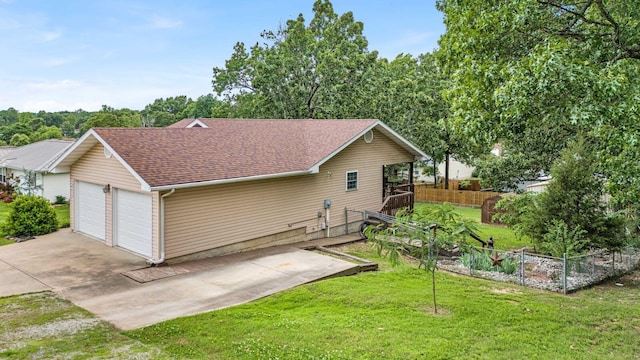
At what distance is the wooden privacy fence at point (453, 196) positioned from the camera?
32.3 meters

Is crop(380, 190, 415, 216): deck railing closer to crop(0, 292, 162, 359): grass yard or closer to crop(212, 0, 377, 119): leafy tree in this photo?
crop(212, 0, 377, 119): leafy tree

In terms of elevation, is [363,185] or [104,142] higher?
[104,142]

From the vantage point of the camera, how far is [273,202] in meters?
15.1

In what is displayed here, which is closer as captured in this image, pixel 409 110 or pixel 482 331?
pixel 482 331

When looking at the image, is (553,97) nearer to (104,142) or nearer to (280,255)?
(280,255)

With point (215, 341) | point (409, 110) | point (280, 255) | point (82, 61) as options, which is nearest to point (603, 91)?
point (215, 341)

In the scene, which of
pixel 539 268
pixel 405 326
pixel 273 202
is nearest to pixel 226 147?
pixel 273 202

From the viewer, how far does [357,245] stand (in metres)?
16.1

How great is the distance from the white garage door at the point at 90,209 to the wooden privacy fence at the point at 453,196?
25.1 m

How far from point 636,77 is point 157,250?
11.5 m

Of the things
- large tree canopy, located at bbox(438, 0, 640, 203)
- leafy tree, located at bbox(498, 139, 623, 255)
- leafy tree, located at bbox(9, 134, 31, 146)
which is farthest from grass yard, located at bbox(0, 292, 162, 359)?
leafy tree, located at bbox(9, 134, 31, 146)

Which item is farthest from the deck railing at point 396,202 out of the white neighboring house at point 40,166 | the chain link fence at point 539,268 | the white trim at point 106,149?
the white neighboring house at point 40,166

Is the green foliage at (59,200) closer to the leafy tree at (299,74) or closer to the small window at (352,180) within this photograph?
the leafy tree at (299,74)

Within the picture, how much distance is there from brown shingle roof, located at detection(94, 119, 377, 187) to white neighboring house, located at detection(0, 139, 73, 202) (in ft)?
33.2
